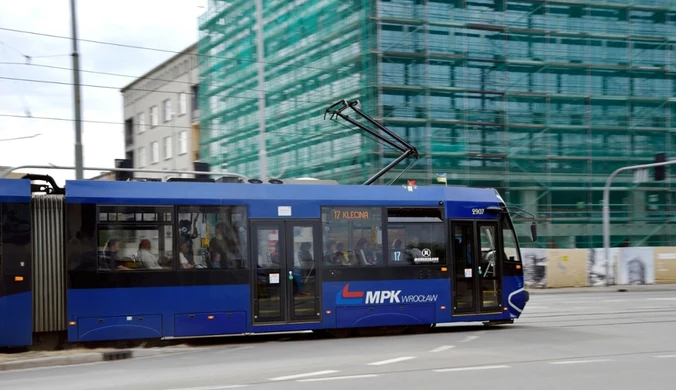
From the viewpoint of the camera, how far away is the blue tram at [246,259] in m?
12.6

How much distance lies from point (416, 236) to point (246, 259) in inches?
134

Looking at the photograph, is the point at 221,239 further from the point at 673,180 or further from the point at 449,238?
the point at 673,180

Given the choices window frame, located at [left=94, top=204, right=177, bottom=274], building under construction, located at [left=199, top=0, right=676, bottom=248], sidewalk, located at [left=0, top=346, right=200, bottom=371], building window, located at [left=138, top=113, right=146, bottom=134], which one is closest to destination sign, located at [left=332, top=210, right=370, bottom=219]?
window frame, located at [left=94, top=204, right=177, bottom=274]

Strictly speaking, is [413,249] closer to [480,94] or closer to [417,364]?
[417,364]

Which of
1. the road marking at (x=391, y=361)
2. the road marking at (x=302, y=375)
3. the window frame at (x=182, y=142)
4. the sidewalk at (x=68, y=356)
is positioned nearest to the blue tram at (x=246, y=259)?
the sidewalk at (x=68, y=356)

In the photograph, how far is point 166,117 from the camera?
166 ft

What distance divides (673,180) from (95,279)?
32.5 meters

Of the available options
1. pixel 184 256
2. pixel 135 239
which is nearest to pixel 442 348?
pixel 184 256

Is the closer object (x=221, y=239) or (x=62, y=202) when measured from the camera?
(x=62, y=202)

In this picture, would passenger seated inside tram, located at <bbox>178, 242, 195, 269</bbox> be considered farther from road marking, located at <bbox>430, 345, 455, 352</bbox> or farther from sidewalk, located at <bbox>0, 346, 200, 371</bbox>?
road marking, located at <bbox>430, 345, 455, 352</bbox>

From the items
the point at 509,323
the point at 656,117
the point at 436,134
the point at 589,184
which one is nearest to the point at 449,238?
the point at 509,323

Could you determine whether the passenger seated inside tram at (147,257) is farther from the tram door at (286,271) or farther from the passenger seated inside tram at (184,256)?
the tram door at (286,271)

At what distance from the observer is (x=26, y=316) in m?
12.2

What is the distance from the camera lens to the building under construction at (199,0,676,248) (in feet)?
109
